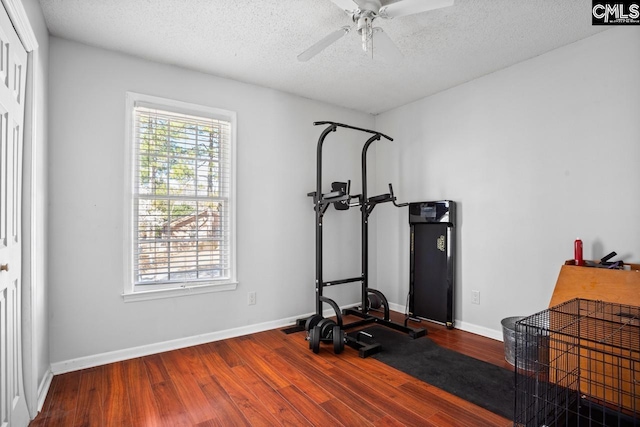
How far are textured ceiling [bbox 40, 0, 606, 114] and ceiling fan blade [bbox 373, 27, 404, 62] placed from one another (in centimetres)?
19

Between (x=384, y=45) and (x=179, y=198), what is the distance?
211 cm

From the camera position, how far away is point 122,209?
2.83 meters

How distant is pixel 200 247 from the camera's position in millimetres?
3221

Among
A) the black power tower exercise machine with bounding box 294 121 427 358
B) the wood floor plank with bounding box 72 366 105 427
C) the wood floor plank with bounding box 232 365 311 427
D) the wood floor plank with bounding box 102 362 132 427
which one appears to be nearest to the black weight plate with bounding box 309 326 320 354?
the black power tower exercise machine with bounding box 294 121 427 358

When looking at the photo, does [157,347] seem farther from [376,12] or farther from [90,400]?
[376,12]

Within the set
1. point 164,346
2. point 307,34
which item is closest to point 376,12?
point 307,34

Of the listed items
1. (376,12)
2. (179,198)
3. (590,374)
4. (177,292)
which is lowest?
(590,374)

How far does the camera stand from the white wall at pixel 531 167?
248cm

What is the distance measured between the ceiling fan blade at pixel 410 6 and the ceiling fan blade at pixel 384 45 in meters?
0.13

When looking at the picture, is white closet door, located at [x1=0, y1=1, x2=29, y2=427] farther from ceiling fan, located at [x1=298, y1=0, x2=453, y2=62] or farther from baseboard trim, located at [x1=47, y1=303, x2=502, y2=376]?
ceiling fan, located at [x1=298, y1=0, x2=453, y2=62]

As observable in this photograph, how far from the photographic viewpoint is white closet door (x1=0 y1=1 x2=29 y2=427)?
1566 mm

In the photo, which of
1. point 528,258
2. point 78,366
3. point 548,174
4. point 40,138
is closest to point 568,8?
point 548,174

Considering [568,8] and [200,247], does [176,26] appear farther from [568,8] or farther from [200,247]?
[568,8]

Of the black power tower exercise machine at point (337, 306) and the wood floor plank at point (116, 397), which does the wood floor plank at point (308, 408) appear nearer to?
the black power tower exercise machine at point (337, 306)
